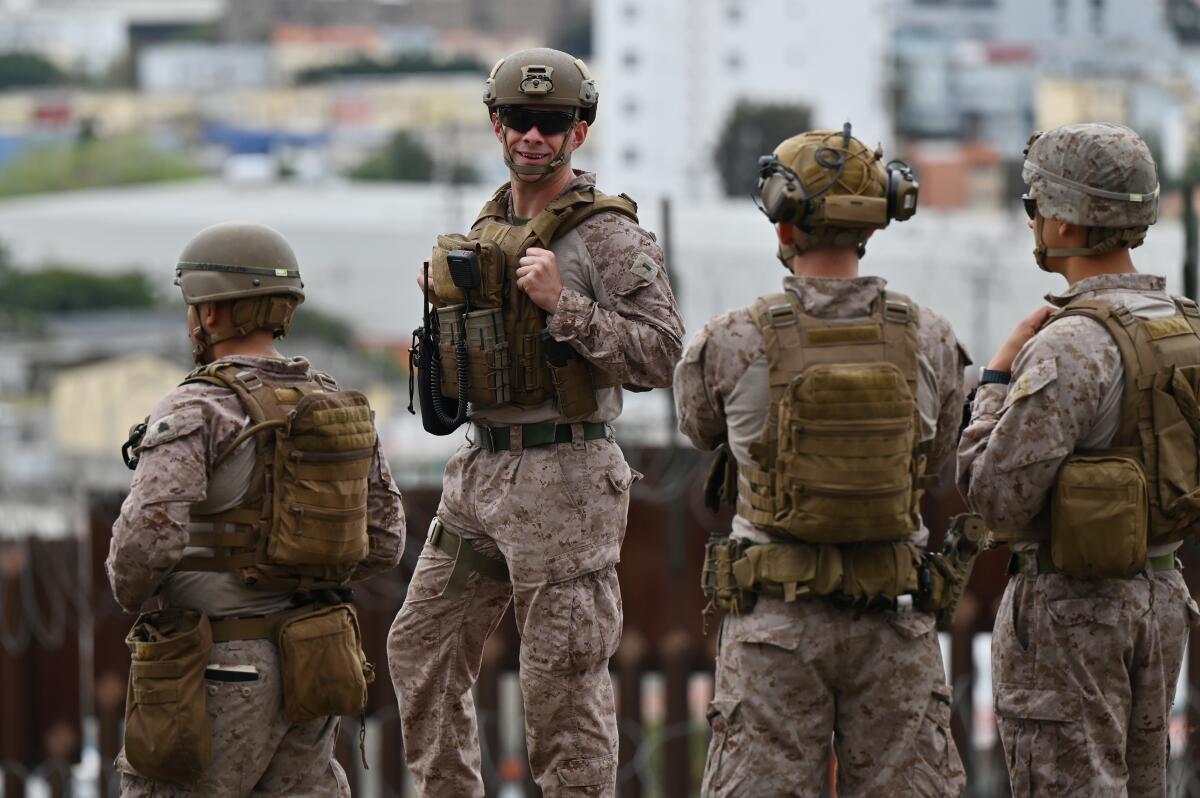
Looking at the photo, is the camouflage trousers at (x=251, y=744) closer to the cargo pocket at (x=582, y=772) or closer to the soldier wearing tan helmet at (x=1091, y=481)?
the cargo pocket at (x=582, y=772)

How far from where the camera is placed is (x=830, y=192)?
441 cm

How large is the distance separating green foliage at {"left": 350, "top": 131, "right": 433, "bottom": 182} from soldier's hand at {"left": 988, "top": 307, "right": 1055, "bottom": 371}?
438ft

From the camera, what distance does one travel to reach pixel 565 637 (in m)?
4.77

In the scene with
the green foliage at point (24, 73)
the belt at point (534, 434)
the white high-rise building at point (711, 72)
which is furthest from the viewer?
the green foliage at point (24, 73)

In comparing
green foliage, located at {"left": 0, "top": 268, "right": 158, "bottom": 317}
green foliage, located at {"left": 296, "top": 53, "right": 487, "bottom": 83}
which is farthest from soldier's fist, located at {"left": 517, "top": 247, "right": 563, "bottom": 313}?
green foliage, located at {"left": 296, "top": 53, "right": 487, "bottom": 83}

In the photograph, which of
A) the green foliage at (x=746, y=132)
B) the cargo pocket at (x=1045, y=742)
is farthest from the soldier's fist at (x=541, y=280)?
the green foliage at (x=746, y=132)

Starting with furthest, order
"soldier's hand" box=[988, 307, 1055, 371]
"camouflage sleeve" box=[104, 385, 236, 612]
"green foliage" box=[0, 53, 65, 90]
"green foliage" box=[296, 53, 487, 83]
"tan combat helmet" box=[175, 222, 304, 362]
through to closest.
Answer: "green foliage" box=[0, 53, 65, 90]
"green foliage" box=[296, 53, 487, 83]
"soldier's hand" box=[988, 307, 1055, 371]
"tan combat helmet" box=[175, 222, 304, 362]
"camouflage sleeve" box=[104, 385, 236, 612]

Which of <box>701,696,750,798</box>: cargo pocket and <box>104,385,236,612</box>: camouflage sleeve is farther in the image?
<box>701,696,750,798</box>: cargo pocket

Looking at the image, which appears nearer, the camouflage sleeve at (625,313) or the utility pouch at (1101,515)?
the utility pouch at (1101,515)

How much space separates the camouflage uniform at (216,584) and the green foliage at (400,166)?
13363 cm

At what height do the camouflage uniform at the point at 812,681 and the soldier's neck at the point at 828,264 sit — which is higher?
the soldier's neck at the point at 828,264

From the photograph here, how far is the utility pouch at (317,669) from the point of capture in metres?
4.42

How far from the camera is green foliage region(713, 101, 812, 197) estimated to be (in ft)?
393

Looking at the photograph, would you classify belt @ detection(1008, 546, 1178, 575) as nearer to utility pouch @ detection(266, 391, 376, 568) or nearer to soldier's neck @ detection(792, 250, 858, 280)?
soldier's neck @ detection(792, 250, 858, 280)
